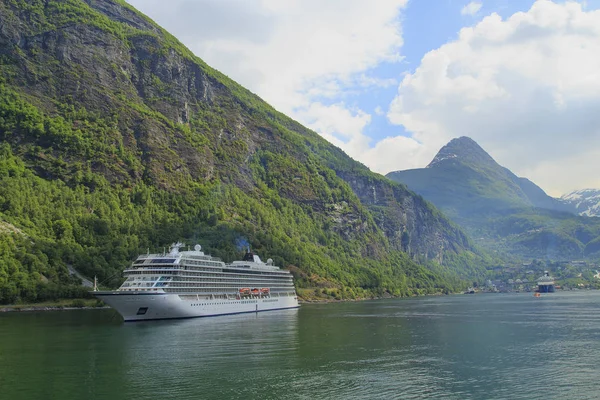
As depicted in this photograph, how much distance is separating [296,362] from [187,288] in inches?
2675

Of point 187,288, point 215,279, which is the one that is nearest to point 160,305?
point 187,288

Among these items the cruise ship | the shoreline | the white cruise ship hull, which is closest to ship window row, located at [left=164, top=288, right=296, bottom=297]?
the cruise ship

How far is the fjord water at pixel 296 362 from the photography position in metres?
48.9

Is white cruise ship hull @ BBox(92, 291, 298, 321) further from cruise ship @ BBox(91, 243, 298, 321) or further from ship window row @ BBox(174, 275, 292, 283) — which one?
ship window row @ BBox(174, 275, 292, 283)

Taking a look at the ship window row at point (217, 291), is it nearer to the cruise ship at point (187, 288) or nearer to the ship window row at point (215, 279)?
the cruise ship at point (187, 288)

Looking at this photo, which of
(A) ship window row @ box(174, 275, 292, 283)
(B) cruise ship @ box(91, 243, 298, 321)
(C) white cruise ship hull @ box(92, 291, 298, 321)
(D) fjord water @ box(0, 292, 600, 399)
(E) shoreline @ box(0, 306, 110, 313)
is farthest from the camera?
(E) shoreline @ box(0, 306, 110, 313)

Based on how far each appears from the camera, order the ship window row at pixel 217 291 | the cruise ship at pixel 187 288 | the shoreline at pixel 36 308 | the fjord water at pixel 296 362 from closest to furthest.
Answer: the fjord water at pixel 296 362 → the cruise ship at pixel 187 288 → the ship window row at pixel 217 291 → the shoreline at pixel 36 308

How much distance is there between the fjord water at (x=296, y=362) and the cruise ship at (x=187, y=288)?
10.1 metres

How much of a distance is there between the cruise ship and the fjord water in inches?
397

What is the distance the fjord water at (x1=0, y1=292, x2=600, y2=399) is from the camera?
48938 mm

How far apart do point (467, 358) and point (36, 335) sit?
66.2 meters

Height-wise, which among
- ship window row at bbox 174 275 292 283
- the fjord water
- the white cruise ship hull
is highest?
ship window row at bbox 174 275 292 283

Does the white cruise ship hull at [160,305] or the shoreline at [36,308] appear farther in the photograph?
the shoreline at [36,308]

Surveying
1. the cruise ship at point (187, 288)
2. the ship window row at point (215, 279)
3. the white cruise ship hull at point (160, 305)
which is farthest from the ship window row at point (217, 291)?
the ship window row at point (215, 279)
